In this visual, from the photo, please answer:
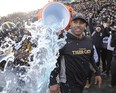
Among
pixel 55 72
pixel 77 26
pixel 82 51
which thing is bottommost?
pixel 55 72

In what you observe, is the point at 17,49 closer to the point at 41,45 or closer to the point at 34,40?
the point at 34,40

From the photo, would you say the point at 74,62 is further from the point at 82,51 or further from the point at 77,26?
the point at 77,26

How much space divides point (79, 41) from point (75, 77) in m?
0.48

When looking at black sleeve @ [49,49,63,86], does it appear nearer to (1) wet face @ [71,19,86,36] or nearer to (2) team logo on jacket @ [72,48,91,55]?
(2) team logo on jacket @ [72,48,91,55]

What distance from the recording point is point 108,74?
29.0ft

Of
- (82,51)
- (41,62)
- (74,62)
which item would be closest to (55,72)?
(74,62)

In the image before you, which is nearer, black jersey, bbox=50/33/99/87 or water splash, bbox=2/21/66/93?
black jersey, bbox=50/33/99/87

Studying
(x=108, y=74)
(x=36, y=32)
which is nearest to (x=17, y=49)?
(x=36, y=32)

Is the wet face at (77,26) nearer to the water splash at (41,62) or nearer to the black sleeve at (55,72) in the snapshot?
the water splash at (41,62)

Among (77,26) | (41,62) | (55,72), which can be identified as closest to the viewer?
(55,72)

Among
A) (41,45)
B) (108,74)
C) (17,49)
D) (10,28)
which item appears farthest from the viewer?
(108,74)

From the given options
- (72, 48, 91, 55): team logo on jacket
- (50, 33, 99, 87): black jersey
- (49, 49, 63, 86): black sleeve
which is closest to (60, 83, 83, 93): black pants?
(50, 33, 99, 87): black jersey

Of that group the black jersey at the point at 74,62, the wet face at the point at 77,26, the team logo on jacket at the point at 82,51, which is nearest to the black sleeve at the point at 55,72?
the black jersey at the point at 74,62

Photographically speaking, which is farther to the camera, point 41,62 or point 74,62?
point 41,62
